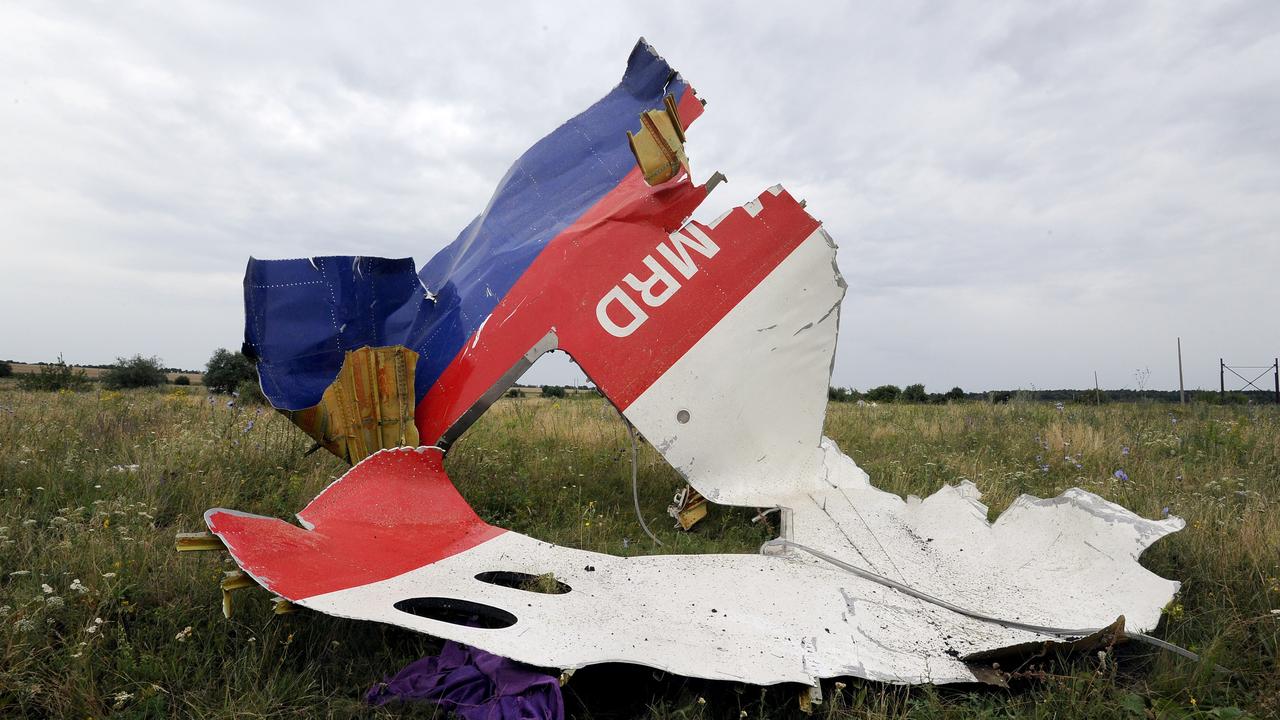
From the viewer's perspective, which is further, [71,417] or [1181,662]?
[71,417]

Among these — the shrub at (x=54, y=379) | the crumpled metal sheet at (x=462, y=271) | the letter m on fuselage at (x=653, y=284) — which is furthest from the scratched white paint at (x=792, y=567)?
the shrub at (x=54, y=379)

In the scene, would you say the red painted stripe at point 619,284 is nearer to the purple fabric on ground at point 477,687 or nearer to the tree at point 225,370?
the purple fabric on ground at point 477,687

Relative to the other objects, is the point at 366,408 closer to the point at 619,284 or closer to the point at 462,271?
the point at 462,271

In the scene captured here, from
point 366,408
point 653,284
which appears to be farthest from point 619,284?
point 366,408

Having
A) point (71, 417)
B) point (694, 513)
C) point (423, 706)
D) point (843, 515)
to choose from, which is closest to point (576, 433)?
point (694, 513)

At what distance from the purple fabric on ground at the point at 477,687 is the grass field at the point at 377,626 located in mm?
70

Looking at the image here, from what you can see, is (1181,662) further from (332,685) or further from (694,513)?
(332,685)

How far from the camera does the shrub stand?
10.6m

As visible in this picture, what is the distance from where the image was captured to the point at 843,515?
3436mm

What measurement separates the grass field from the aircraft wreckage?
16 centimetres

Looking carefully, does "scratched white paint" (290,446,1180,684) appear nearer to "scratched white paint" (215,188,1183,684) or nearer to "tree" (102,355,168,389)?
"scratched white paint" (215,188,1183,684)

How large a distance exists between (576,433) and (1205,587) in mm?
4246

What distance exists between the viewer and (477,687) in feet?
6.64

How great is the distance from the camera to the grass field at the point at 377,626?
2.00 meters
